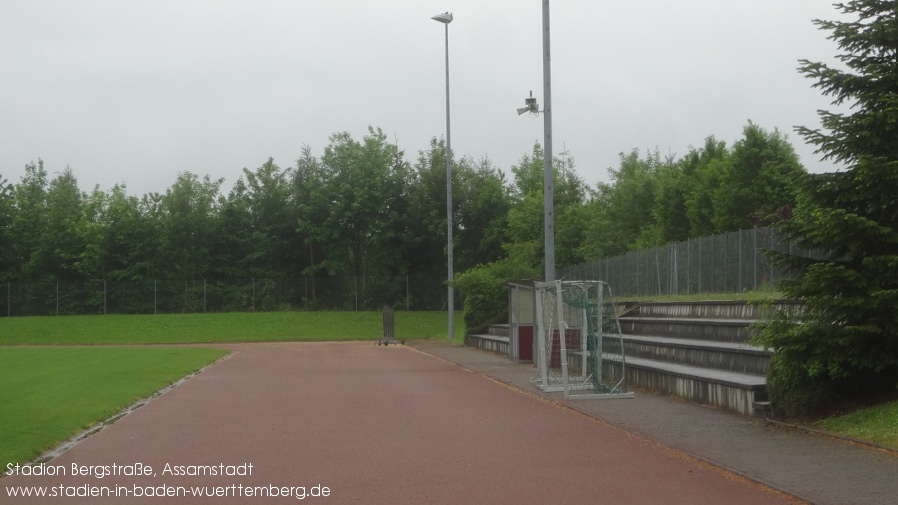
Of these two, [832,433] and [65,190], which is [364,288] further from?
[832,433]

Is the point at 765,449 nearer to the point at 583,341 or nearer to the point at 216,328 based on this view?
the point at 583,341

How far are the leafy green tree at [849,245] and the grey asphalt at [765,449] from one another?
86cm

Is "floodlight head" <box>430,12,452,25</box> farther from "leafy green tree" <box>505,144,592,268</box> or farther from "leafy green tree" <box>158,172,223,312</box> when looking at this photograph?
"leafy green tree" <box>158,172,223,312</box>

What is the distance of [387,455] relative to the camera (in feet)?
36.8

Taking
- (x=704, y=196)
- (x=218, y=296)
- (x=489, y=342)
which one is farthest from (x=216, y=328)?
(x=704, y=196)

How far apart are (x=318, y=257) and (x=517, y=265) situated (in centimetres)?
3744

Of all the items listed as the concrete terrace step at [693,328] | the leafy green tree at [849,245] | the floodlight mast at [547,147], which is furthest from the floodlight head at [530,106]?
the leafy green tree at [849,245]

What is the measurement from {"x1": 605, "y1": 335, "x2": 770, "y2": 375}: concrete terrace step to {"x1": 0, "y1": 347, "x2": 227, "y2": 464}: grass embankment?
917cm

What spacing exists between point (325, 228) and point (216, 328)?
52.6ft

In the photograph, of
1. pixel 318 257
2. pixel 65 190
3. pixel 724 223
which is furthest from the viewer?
pixel 65 190

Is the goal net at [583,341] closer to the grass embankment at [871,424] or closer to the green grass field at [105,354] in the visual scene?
the grass embankment at [871,424]

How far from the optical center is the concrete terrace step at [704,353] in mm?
15827

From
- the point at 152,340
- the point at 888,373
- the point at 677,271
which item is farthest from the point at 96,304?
the point at 888,373

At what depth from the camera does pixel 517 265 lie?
42062mm
